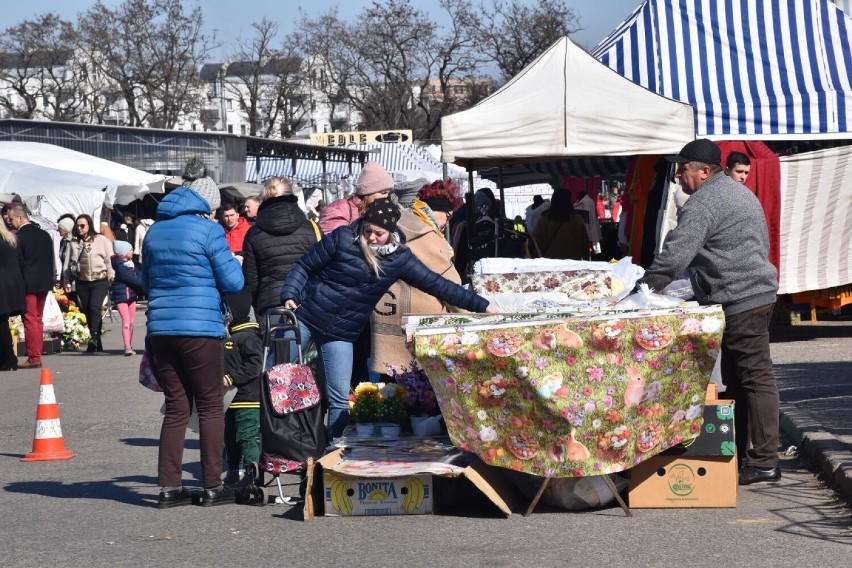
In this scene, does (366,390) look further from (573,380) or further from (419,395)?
(573,380)

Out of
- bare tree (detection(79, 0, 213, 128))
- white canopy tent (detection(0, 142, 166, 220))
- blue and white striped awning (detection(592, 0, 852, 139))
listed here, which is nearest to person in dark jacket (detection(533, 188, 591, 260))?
blue and white striped awning (detection(592, 0, 852, 139))

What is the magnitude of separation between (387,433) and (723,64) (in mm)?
8362

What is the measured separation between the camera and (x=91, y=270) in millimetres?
18188

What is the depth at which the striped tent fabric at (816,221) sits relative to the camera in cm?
1441

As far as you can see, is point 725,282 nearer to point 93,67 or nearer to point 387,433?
point 387,433

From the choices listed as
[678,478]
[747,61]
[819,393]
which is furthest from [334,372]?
[747,61]

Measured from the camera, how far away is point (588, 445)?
21.6 ft

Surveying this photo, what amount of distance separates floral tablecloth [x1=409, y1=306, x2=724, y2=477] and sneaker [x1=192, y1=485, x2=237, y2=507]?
1562mm

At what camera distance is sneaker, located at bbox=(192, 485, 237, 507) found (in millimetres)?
7426

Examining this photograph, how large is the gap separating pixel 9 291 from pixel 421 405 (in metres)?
9.22

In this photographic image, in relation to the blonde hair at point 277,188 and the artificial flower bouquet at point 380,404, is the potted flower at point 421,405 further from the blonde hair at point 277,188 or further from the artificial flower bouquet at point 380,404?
the blonde hair at point 277,188

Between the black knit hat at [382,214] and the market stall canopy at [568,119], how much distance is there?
3.42m

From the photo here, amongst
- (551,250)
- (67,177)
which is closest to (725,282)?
(551,250)

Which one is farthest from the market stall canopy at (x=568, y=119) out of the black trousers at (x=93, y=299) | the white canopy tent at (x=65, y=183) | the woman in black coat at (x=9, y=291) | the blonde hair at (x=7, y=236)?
the white canopy tent at (x=65, y=183)
